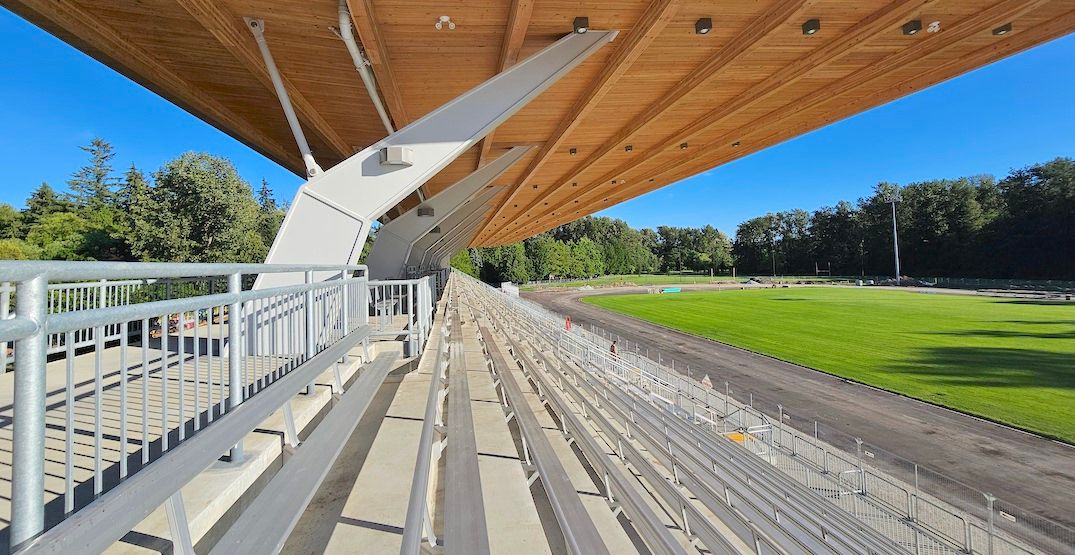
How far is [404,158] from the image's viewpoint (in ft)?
17.6

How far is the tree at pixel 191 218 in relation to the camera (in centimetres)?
2823

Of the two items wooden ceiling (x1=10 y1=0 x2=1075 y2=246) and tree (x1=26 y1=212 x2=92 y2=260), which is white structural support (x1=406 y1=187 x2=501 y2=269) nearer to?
wooden ceiling (x1=10 y1=0 x2=1075 y2=246)

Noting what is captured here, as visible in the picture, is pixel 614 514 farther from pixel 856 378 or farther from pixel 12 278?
pixel 856 378

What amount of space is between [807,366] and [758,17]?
64.8ft

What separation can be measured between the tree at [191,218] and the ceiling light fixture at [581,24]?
3248 centimetres

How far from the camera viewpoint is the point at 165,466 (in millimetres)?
1323

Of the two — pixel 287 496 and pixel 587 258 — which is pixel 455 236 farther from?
pixel 587 258

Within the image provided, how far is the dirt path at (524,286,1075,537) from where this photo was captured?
962 cm

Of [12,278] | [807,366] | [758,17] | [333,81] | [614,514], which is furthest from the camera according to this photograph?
[807,366]

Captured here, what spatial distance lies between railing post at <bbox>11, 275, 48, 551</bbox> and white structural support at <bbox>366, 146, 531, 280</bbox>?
1019 centimetres

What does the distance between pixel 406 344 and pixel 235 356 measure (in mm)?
4339

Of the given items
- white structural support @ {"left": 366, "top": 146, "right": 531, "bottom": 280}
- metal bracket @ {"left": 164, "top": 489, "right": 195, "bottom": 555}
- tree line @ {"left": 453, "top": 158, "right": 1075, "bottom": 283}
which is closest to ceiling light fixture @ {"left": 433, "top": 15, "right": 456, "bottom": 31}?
metal bracket @ {"left": 164, "top": 489, "right": 195, "bottom": 555}

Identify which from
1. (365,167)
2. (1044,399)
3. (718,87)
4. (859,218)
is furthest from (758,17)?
(859,218)

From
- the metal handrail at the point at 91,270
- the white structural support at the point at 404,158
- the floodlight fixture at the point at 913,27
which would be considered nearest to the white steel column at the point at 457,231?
the white structural support at the point at 404,158
